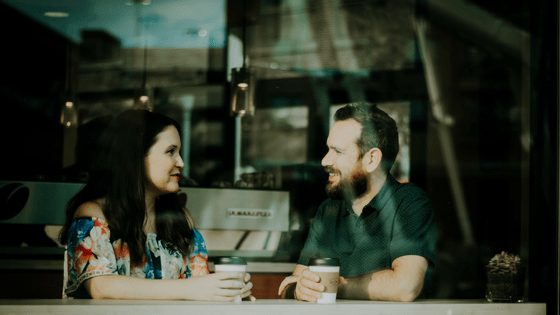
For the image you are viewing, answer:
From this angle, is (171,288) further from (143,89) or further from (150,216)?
(143,89)

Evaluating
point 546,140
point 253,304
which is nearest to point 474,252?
point 546,140

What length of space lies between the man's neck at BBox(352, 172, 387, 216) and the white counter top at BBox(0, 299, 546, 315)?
0.52 m

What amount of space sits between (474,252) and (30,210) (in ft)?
9.13

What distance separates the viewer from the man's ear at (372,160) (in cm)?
184

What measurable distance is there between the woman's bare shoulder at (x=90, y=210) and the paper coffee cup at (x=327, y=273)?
0.62 metres

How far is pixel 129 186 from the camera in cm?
156

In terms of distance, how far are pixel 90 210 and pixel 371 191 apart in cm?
94

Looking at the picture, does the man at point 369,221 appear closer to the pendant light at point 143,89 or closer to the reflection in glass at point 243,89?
the reflection in glass at point 243,89

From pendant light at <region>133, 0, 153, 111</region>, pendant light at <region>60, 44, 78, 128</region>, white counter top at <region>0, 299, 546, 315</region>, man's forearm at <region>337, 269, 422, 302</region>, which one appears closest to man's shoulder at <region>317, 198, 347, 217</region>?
man's forearm at <region>337, 269, 422, 302</region>

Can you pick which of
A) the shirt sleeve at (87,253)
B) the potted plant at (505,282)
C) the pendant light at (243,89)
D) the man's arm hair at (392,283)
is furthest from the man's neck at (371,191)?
the pendant light at (243,89)

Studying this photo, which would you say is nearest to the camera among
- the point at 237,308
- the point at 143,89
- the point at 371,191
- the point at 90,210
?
the point at 237,308

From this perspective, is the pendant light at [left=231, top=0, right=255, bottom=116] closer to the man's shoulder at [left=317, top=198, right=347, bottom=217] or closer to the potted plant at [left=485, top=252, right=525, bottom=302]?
the man's shoulder at [left=317, top=198, right=347, bottom=217]

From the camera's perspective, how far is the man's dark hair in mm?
1841

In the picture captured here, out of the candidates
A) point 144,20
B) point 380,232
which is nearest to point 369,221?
point 380,232
